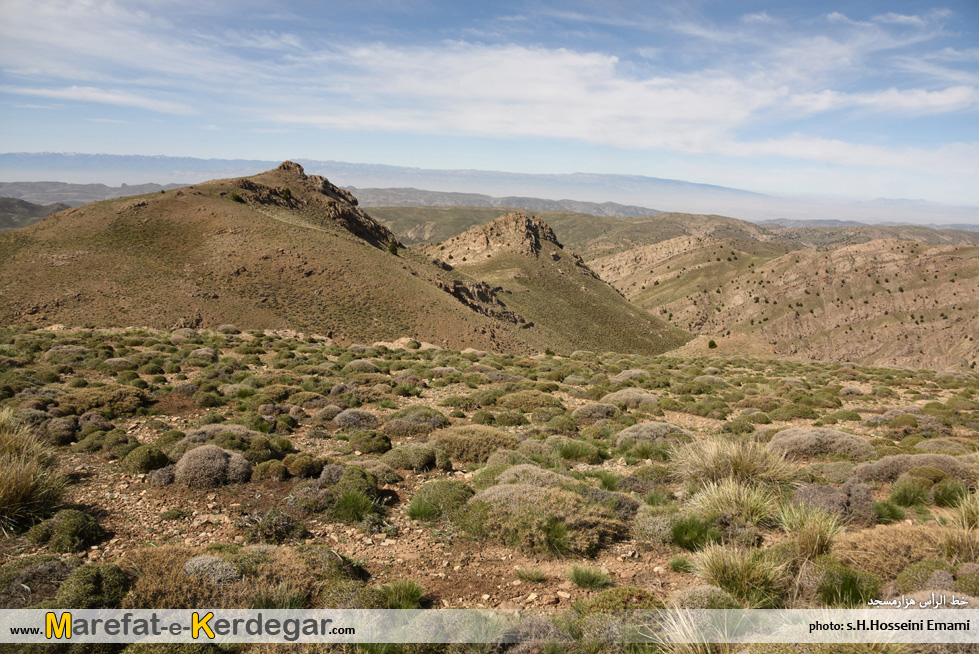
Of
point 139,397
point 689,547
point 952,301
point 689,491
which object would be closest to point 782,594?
point 689,547

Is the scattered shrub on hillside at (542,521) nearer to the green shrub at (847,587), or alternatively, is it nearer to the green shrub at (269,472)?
the green shrub at (847,587)

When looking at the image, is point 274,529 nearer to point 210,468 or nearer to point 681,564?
point 210,468

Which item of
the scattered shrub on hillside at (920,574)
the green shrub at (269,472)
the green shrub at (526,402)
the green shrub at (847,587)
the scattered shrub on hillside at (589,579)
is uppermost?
the scattered shrub on hillside at (920,574)

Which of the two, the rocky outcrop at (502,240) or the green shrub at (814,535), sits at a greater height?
the rocky outcrop at (502,240)

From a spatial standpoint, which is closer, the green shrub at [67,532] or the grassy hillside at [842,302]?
the green shrub at [67,532]

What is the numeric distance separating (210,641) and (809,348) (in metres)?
105

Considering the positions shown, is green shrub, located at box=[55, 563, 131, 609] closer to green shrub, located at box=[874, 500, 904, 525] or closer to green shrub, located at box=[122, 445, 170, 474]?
green shrub, located at box=[122, 445, 170, 474]

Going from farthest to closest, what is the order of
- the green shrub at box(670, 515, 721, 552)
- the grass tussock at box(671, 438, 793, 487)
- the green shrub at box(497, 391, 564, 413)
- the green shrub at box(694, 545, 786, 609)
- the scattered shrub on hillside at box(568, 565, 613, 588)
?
the green shrub at box(497, 391, 564, 413) → the grass tussock at box(671, 438, 793, 487) → the green shrub at box(670, 515, 721, 552) → the scattered shrub on hillside at box(568, 565, 613, 588) → the green shrub at box(694, 545, 786, 609)

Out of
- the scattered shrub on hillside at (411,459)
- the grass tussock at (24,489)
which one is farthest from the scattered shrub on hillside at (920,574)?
the grass tussock at (24,489)

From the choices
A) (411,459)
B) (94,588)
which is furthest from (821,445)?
(94,588)

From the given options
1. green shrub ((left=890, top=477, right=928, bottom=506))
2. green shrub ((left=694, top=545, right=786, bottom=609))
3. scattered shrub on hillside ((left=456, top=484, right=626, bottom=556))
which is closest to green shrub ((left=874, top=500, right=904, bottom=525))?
green shrub ((left=890, top=477, right=928, bottom=506))

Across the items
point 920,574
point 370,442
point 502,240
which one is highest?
point 502,240

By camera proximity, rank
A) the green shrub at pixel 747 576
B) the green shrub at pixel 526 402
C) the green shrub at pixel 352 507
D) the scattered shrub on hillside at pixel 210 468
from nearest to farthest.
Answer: the green shrub at pixel 747 576, the green shrub at pixel 352 507, the scattered shrub on hillside at pixel 210 468, the green shrub at pixel 526 402

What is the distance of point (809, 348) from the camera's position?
86812 millimetres
